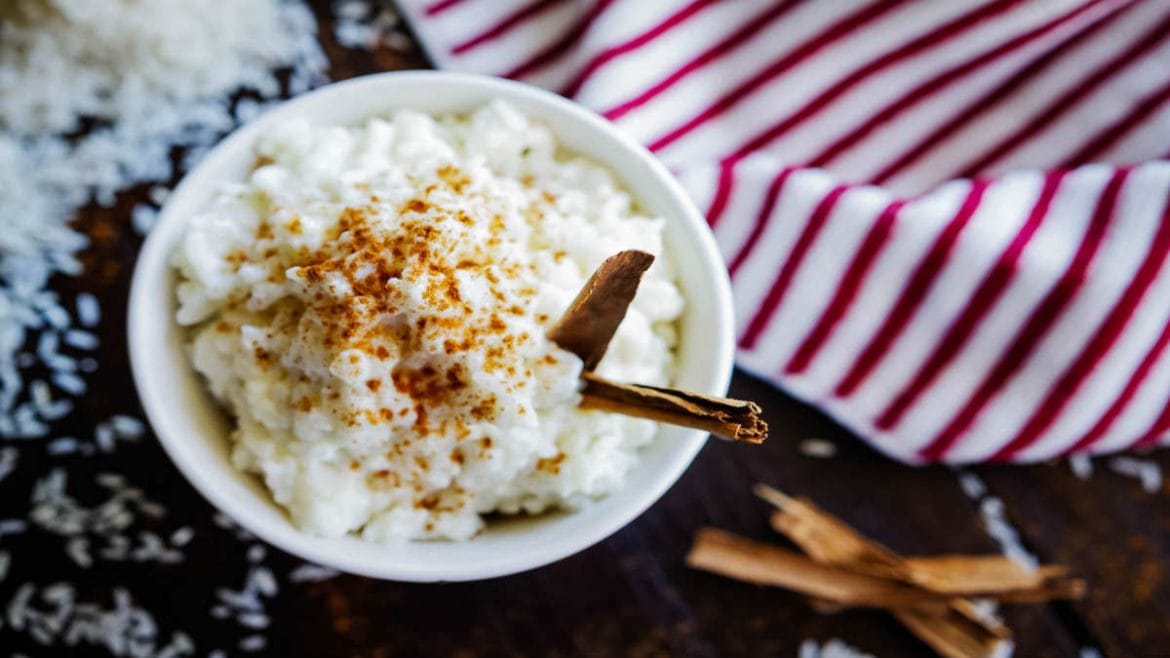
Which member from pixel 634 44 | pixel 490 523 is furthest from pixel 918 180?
pixel 490 523

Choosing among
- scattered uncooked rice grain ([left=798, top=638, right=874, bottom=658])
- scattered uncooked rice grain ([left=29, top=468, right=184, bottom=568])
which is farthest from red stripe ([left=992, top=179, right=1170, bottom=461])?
scattered uncooked rice grain ([left=29, top=468, right=184, bottom=568])

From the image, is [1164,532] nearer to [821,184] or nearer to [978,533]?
[978,533]

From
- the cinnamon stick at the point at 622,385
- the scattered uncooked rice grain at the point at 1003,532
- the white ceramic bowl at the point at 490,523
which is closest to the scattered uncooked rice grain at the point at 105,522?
the white ceramic bowl at the point at 490,523

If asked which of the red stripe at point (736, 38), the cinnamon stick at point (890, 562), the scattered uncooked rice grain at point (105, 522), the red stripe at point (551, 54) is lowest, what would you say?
the scattered uncooked rice grain at point (105, 522)

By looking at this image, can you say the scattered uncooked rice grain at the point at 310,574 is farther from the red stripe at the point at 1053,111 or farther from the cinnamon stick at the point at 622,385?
the red stripe at the point at 1053,111

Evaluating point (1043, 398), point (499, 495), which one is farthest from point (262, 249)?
point (1043, 398)

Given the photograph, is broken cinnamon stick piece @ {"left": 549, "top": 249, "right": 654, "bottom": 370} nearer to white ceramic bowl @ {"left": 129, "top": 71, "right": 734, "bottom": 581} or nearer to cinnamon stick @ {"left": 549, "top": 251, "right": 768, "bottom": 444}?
cinnamon stick @ {"left": 549, "top": 251, "right": 768, "bottom": 444}
